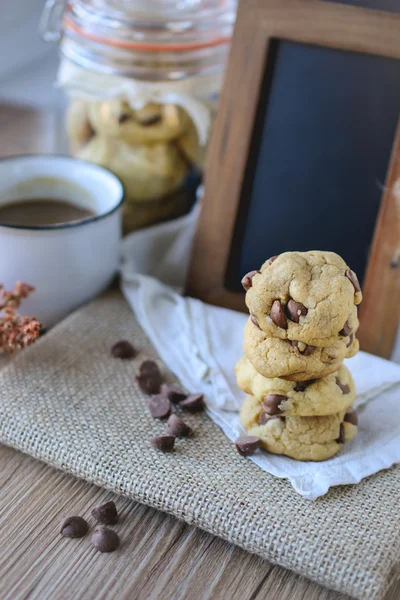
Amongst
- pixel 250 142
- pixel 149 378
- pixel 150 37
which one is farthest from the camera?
pixel 150 37

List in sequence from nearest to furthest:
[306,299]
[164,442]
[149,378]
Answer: [306,299] → [164,442] → [149,378]

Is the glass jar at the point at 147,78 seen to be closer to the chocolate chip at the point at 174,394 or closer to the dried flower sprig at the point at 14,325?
the dried flower sprig at the point at 14,325

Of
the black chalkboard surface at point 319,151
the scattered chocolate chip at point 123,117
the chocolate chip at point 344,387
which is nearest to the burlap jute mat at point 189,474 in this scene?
the chocolate chip at point 344,387

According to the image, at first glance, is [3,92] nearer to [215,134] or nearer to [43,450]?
[215,134]

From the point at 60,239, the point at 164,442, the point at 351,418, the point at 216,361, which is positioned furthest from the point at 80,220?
the point at 351,418

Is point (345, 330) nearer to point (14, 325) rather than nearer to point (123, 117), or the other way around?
point (14, 325)

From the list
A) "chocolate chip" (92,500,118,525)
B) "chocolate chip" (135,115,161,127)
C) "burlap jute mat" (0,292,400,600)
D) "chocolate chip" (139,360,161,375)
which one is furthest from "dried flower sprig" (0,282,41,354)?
"chocolate chip" (135,115,161,127)

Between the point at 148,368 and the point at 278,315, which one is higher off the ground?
the point at 278,315
